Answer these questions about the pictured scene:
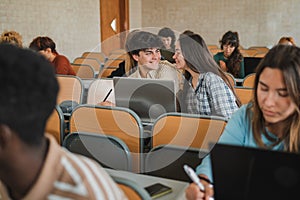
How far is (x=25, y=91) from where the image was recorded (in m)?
0.81

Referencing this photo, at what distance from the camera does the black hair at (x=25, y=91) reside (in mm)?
801

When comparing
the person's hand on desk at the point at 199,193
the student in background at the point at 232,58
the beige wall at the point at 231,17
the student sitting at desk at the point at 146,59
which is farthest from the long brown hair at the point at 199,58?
the beige wall at the point at 231,17

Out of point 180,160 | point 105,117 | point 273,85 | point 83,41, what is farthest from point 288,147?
A: point 83,41

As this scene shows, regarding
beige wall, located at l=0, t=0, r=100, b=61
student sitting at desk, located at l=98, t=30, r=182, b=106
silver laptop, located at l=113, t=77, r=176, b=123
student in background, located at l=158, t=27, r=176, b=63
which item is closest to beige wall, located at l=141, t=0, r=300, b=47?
beige wall, located at l=0, t=0, r=100, b=61

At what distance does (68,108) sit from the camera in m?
3.34

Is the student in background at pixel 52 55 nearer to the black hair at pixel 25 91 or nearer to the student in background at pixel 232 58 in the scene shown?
the student in background at pixel 232 58

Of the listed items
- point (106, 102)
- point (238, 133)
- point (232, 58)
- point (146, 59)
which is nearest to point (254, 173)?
point (238, 133)

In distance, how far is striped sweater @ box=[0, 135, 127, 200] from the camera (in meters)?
0.86

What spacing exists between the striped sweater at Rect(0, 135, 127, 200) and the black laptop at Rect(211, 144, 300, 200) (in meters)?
0.30

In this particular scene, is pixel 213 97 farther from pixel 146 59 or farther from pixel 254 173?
pixel 254 173

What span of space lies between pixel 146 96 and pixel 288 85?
1190 mm

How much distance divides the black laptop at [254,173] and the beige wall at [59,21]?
5.96 meters

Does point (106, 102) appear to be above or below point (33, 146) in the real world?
below

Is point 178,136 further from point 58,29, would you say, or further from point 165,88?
point 58,29
